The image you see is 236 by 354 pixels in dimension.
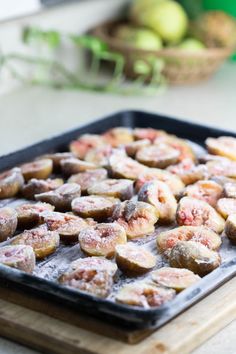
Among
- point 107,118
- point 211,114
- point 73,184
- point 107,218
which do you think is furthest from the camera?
point 211,114

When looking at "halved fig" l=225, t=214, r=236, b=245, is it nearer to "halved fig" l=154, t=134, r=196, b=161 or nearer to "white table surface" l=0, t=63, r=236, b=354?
"halved fig" l=154, t=134, r=196, b=161

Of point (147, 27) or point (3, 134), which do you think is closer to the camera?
point (3, 134)

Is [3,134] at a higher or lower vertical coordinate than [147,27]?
lower

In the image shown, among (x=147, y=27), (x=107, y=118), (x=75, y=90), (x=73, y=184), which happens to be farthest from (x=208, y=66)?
(x=73, y=184)

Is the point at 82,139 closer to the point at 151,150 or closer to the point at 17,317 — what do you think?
the point at 151,150

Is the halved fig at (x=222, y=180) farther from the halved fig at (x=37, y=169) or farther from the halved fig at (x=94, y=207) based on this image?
the halved fig at (x=37, y=169)

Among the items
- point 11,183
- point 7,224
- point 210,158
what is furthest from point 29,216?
point 210,158

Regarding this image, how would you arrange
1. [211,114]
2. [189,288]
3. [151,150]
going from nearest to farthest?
[189,288] → [151,150] → [211,114]
